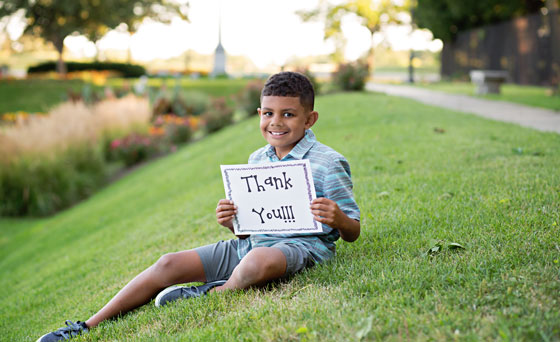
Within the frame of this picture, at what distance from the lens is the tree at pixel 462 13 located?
1068 inches

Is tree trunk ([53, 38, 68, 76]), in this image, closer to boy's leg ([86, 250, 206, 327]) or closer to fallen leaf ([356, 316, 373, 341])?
boy's leg ([86, 250, 206, 327])

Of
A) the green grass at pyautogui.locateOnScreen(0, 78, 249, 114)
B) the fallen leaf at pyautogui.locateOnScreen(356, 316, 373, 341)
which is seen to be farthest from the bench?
the fallen leaf at pyautogui.locateOnScreen(356, 316, 373, 341)

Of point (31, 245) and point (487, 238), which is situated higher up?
point (487, 238)

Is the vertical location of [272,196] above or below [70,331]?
above

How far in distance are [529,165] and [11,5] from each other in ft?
120

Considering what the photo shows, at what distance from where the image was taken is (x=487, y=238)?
3.50m

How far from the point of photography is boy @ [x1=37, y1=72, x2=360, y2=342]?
3.18 m

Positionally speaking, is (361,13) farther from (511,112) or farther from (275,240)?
(275,240)

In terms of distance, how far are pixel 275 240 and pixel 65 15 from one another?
37.7m

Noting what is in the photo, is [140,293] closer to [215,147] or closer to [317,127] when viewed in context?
[317,127]

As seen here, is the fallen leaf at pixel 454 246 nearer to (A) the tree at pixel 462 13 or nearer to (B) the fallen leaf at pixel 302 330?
(B) the fallen leaf at pixel 302 330

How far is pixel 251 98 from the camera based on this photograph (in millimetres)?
16719

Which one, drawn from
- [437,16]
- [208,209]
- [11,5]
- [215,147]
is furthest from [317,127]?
[11,5]

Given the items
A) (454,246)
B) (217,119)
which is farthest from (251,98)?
(454,246)
